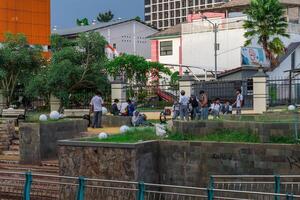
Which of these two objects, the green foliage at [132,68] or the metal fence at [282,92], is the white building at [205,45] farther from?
the metal fence at [282,92]

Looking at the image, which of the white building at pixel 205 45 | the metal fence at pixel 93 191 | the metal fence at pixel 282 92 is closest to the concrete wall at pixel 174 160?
the metal fence at pixel 93 191

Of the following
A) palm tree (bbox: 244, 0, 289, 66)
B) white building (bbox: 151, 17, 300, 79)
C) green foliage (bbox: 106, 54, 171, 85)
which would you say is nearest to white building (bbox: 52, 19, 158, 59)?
white building (bbox: 151, 17, 300, 79)

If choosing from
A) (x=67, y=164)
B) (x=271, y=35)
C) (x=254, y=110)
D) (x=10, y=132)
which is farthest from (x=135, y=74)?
(x=67, y=164)

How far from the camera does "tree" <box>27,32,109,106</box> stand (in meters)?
34.2

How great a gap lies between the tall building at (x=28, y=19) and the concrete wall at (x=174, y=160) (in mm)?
44922

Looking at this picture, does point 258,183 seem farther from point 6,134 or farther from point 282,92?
point 282,92

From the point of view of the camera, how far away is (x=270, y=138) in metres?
14.2

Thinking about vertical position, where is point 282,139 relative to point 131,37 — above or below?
below

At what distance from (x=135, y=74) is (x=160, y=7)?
99.2m

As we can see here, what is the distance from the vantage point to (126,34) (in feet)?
236

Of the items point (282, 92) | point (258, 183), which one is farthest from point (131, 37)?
point (258, 183)

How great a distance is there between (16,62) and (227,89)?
1316 centimetres

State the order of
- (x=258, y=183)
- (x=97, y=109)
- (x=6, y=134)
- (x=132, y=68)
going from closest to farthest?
(x=258, y=183) → (x=6, y=134) → (x=97, y=109) → (x=132, y=68)

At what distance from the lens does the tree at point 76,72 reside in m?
34.2
